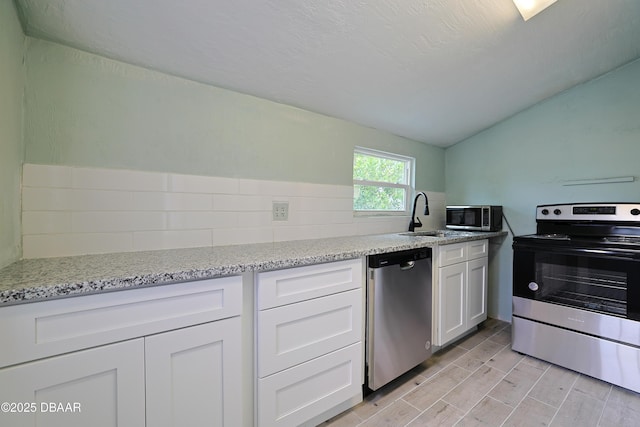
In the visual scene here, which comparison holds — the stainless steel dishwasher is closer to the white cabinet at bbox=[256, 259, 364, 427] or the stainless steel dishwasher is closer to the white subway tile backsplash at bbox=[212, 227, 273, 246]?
the white cabinet at bbox=[256, 259, 364, 427]

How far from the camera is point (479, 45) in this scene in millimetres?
1594

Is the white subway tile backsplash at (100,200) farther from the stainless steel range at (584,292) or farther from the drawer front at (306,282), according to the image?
the stainless steel range at (584,292)

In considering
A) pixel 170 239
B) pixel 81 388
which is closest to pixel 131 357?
pixel 81 388

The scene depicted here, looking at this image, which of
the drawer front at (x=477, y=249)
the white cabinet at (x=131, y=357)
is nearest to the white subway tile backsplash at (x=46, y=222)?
the white cabinet at (x=131, y=357)

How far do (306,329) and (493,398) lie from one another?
1236 millimetres

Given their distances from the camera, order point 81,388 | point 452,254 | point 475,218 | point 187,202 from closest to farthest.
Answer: point 81,388, point 187,202, point 452,254, point 475,218

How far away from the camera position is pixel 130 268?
96cm

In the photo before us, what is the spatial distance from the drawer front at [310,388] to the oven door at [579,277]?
1491 millimetres

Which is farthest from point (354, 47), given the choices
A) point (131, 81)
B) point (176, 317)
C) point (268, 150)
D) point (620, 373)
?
point (620, 373)

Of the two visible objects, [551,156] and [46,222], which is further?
[551,156]

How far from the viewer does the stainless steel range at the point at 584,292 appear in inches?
64.2

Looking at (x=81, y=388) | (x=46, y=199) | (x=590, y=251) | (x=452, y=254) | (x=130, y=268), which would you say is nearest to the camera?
(x=81, y=388)

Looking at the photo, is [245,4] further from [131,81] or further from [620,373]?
[620,373]

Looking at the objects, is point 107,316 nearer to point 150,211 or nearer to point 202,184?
point 150,211
